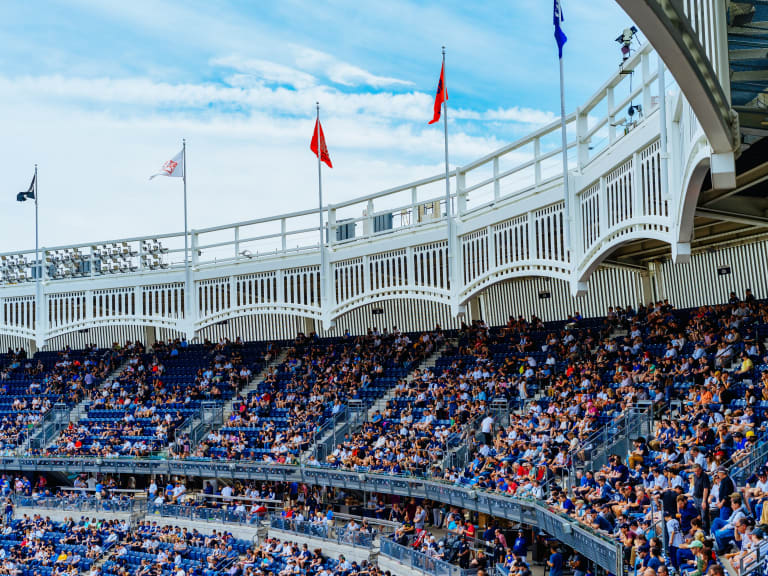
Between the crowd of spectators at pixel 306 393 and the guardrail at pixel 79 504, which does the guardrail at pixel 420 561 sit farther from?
the guardrail at pixel 79 504

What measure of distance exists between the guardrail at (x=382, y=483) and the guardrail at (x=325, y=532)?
1.88 metres

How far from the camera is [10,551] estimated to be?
104ft

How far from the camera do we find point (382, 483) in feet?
90.0

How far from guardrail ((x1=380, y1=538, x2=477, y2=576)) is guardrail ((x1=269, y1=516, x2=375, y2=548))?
1107 mm

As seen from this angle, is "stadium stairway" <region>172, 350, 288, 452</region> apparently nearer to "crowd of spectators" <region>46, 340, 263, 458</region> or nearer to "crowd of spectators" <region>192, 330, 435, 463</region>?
"crowd of spectators" <region>46, 340, 263, 458</region>

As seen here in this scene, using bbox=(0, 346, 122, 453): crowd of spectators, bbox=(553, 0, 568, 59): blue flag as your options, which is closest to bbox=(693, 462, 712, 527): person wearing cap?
bbox=(553, 0, 568, 59): blue flag

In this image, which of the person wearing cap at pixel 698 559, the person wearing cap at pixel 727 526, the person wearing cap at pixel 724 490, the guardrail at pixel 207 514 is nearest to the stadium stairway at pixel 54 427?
the guardrail at pixel 207 514

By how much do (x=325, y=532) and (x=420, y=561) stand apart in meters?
5.47

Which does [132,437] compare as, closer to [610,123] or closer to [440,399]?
[440,399]

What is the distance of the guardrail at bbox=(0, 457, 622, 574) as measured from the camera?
56.8ft

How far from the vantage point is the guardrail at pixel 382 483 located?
17.3 m

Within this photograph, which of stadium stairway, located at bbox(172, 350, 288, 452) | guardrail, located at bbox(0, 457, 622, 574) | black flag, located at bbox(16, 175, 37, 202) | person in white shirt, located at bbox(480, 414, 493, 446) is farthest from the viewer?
black flag, located at bbox(16, 175, 37, 202)

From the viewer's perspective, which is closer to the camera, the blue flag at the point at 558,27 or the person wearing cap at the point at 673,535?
the person wearing cap at the point at 673,535

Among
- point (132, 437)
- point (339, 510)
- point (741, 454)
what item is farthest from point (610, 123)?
point (132, 437)
